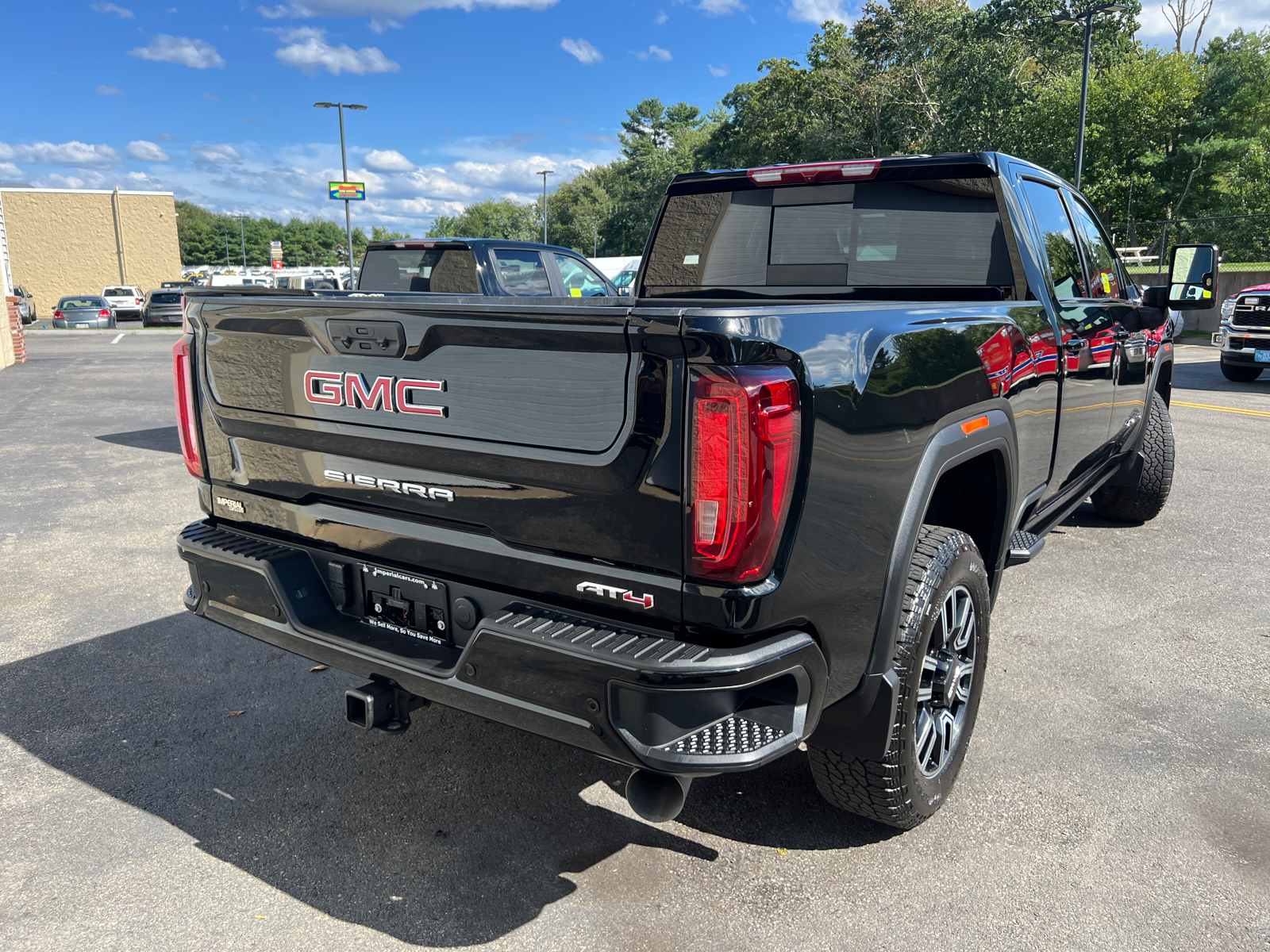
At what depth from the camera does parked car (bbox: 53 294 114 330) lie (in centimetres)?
3397

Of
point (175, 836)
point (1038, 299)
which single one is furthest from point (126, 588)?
point (1038, 299)

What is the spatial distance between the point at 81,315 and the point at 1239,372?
36270 millimetres

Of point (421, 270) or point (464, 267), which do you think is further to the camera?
point (421, 270)

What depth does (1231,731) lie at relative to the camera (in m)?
3.42

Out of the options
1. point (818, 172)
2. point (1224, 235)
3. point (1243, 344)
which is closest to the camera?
point (818, 172)

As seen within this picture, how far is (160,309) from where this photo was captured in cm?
3350

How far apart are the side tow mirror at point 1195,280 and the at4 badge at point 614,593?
14.3 feet

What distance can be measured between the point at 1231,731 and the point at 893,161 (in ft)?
8.55

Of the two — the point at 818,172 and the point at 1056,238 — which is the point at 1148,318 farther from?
the point at 818,172

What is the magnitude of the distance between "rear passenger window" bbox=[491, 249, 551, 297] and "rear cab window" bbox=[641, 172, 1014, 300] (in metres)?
4.80

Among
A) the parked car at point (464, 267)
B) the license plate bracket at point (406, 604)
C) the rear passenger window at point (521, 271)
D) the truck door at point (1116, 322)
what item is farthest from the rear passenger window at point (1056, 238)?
the rear passenger window at point (521, 271)

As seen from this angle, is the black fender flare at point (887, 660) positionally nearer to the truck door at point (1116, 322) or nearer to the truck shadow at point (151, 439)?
the truck door at point (1116, 322)

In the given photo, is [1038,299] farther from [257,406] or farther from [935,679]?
[257,406]

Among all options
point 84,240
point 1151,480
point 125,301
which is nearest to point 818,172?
point 1151,480
